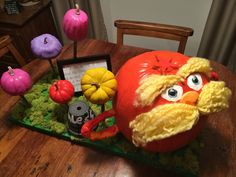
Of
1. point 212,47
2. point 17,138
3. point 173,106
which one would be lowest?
point 212,47

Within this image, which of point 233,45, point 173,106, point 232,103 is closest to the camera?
point 173,106

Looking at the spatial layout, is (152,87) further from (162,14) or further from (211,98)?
(162,14)

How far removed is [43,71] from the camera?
1.06 meters

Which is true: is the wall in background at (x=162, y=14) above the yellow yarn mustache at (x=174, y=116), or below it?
below

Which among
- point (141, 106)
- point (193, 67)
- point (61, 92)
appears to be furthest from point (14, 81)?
point (193, 67)

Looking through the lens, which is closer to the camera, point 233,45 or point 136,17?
point 233,45

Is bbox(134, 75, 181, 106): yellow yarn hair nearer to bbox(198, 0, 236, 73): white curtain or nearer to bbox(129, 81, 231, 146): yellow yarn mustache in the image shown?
bbox(129, 81, 231, 146): yellow yarn mustache

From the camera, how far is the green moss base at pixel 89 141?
2.36 ft

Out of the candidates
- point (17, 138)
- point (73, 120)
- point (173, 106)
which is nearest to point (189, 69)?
point (173, 106)

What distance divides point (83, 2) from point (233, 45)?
103 centimetres

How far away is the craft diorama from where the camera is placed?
0.58 meters

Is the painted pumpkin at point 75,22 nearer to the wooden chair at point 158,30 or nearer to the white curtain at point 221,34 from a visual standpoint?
the wooden chair at point 158,30

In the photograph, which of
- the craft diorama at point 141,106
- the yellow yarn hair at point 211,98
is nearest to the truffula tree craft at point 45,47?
the craft diorama at point 141,106

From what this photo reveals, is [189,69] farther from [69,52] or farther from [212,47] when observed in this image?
[212,47]
